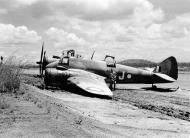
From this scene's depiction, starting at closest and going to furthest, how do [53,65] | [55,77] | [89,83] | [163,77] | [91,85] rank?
[91,85], [89,83], [55,77], [53,65], [163,77]

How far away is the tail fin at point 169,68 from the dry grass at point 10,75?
1398 cm

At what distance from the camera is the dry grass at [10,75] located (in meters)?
11.6

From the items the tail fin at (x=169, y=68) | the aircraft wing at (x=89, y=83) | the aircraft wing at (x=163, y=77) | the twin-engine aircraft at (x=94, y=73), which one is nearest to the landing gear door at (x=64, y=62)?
the twin-engine aircraft at (x=94, y=73)

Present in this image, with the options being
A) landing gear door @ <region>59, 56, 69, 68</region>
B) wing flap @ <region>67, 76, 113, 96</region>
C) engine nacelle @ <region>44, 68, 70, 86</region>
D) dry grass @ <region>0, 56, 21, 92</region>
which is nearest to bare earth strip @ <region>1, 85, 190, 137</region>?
dry grass @ <region>0, 56, 21, 92</region>

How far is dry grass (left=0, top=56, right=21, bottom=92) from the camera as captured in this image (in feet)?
38.0

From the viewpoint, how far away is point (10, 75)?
12031mm

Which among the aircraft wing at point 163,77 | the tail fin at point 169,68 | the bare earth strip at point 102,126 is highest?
the tail fin at point 169,68

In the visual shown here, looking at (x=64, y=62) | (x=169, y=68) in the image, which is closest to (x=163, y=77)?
(x=169, y=68)

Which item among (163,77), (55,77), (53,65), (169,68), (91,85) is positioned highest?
(53,65)

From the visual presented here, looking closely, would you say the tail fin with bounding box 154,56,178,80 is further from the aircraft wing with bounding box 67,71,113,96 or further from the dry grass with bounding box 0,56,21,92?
the dry grass with bounding box 0,56,21,92

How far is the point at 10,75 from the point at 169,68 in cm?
1514

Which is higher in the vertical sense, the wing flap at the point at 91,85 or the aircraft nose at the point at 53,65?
the aircraft nose at the point at 53,65

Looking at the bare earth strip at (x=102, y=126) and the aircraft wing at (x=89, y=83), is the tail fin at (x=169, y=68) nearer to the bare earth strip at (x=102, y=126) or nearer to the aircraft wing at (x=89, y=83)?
the aircraft wing at (x=89, y=83)

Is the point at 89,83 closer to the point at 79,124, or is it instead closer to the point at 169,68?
the point at 169,68
